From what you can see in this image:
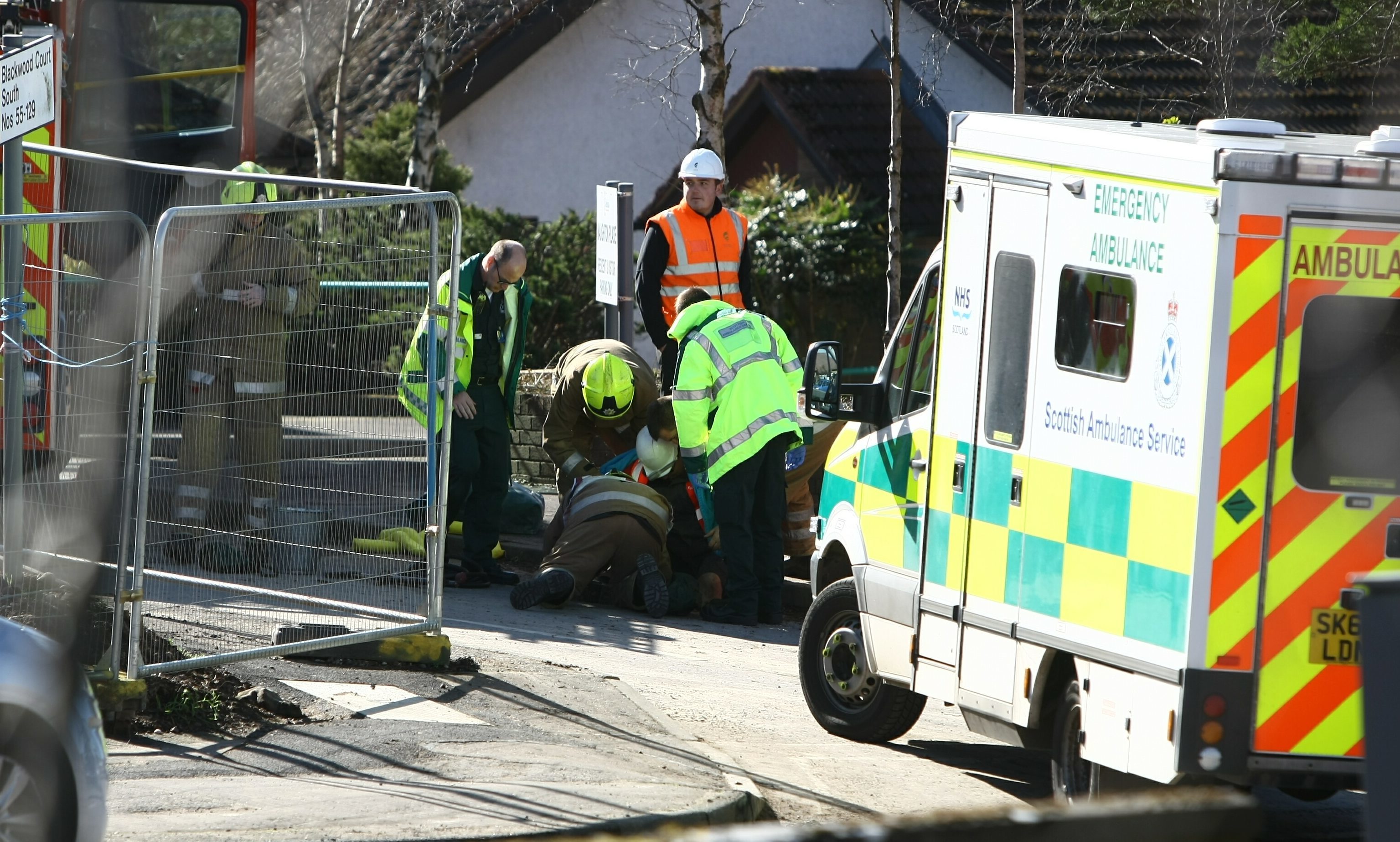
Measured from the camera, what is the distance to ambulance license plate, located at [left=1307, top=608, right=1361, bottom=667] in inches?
213

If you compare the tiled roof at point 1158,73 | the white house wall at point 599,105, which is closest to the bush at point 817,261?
the tiled roof at point 1158,73

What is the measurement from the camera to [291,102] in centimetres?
2983

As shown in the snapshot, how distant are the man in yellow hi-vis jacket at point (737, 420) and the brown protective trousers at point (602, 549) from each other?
0.46 metres

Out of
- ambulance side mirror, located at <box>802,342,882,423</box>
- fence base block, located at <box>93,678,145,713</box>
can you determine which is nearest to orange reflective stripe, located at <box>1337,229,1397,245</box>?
ambulance side mirror, located at <box>802,342,882,423</box>

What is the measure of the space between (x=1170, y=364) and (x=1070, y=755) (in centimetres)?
146

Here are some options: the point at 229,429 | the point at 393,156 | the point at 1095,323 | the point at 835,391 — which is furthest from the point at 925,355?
the point at 393,156

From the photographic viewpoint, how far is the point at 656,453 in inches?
419

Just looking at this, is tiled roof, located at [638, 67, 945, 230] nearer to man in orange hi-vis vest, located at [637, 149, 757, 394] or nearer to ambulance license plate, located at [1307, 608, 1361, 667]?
man in orange hi-vis vest, located at [637, 149, 757, 394]

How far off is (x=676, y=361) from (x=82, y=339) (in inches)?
165

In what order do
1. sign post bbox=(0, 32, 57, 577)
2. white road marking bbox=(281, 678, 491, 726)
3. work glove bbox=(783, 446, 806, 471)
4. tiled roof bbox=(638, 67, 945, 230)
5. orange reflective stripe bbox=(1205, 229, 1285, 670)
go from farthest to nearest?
tiled roof bbox=(638, 67, 945, 230), work glove bbox=(783, 446, 806, 471), white road marking bbox=(281, 678, 491, 726), sign post bbox=(0, 32, 57, 577), orange reflective stripe bbox=(1205, 229, 1285, 670)

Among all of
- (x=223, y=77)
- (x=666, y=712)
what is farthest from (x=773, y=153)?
(x=666, y=712)

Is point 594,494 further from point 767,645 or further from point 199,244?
point 199,244

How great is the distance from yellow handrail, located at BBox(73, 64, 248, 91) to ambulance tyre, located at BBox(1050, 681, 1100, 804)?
30.4 ft

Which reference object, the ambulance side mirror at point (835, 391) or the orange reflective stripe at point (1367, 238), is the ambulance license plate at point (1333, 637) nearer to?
the orange reflective stripe at point (1367, 238)
